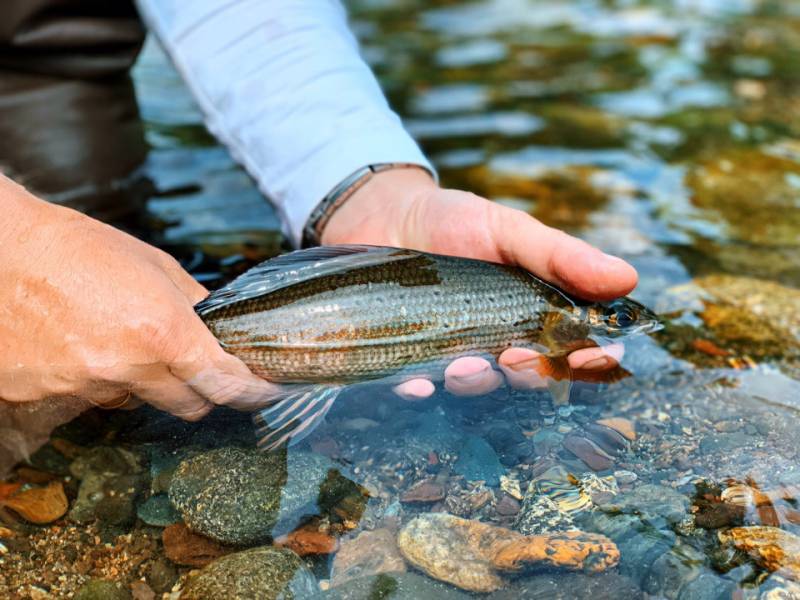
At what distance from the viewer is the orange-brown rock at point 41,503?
9.80 ft

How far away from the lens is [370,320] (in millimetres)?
3373

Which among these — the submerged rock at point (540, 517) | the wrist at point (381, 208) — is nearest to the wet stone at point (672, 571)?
the submerged rock at point (540, 517)

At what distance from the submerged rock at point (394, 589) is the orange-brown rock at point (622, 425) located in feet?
3.65

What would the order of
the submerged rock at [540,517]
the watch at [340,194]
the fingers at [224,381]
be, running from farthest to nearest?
the watch at [340,194] < the fingers at [224,381] < the submerged rock at [540,517]

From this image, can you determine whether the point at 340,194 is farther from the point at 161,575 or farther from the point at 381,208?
the point at 161,575

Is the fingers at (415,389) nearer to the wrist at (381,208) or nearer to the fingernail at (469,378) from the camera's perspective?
the fingernail at (469,378)

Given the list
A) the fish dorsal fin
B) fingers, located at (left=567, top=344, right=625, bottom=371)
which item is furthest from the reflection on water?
the fish dorsal fin

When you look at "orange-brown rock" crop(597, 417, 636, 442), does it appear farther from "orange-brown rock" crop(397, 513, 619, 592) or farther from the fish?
"orange-brown rock" crop(397, 513, 619, 592)

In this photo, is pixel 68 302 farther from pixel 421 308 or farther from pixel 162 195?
pixel 162 195

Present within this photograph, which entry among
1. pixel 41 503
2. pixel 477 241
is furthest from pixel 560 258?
pixel 41 503

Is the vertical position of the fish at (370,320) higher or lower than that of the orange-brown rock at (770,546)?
higher

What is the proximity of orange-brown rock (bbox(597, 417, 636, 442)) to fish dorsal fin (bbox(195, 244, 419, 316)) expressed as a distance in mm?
1087

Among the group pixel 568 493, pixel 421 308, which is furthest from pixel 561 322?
pixel 568 493

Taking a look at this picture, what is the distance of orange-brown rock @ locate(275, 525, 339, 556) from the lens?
9.12ft
